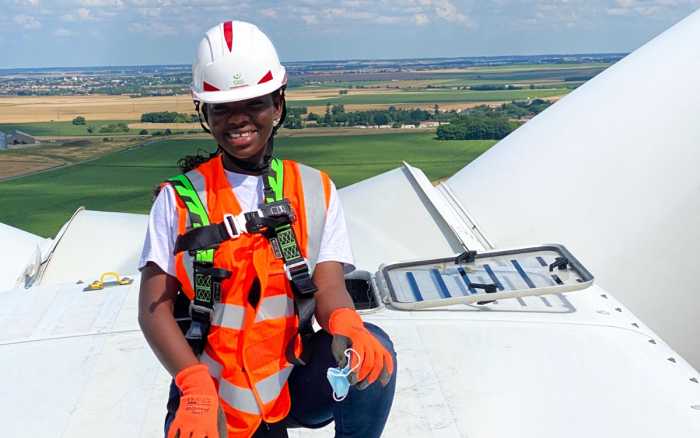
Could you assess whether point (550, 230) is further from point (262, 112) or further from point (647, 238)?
point (262, 112)

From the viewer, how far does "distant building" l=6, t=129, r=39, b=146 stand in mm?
47438

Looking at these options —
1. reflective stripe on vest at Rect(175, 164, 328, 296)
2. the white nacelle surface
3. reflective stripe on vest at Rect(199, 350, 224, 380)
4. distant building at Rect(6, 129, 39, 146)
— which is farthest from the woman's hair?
distant building at Rect(6, 129, 39, 146)

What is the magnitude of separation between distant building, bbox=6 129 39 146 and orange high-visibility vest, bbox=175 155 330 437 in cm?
4883

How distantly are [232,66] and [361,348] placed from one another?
975mm

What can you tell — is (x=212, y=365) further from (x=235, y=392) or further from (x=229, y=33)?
(x=229, y=33)

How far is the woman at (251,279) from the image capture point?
237cm

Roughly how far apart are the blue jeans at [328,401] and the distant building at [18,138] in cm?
4885

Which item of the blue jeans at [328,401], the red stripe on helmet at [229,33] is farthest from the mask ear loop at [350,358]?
the red stripe on helmet at [229,33]

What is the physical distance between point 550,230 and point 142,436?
3569 millimetres

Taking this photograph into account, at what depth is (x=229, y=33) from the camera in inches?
94.3

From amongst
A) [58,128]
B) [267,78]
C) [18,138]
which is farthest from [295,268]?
[58,128]

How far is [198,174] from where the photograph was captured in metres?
2.51

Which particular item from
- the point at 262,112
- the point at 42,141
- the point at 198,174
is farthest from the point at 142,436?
the point at 42,141

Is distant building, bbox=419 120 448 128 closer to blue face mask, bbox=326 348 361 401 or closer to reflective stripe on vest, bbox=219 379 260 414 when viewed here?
reflective stripe on vest, bbox=219 379 260 414
